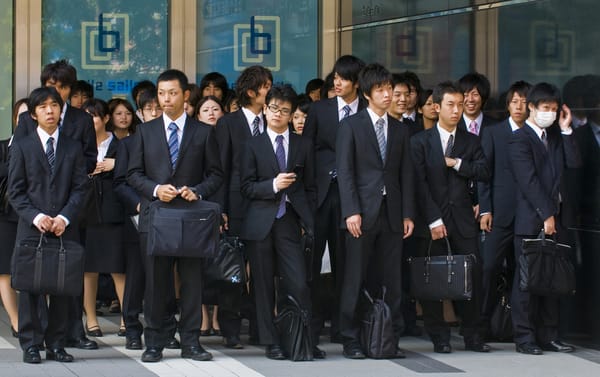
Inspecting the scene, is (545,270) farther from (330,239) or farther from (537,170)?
(330,239)

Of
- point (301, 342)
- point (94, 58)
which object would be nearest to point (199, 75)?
point (94, 58)

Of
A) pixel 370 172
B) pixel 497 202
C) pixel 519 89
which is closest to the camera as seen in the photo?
pixel 370 172

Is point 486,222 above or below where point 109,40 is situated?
below

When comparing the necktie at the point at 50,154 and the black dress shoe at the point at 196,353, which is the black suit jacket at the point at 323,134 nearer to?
the black dress shoe at the point at 196,353

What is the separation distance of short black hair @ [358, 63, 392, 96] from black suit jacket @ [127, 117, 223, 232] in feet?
3.98

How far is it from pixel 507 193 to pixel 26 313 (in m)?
3.89

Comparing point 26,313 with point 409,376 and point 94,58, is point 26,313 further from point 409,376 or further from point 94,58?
point 94,58

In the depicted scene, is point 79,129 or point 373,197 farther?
point 79,129

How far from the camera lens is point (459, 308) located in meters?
10.6

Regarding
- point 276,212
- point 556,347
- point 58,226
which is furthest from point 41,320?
point 556,347

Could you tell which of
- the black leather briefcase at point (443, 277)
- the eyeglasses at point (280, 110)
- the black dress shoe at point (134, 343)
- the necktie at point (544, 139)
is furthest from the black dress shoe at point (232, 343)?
the necktie at point (544, 139)

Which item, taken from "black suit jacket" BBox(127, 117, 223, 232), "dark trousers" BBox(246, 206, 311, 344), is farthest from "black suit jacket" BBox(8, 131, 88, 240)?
"dark trousers" BBox(246, 206, 311, 344)

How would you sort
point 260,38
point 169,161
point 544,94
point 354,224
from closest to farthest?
point 169,161 → point 354,224 → point 544,94 → point 260,38

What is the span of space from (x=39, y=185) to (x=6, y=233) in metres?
1.45
